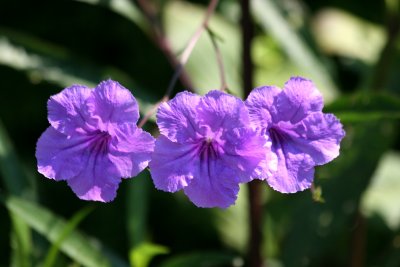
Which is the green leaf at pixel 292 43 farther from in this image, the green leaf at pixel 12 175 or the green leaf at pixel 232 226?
the green leaf at pixel 12 175

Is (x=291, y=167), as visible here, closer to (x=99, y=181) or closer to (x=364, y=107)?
(x=99, y=181)

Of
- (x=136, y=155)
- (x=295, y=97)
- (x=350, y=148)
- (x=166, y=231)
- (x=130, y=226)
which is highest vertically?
(x=295, y=97)

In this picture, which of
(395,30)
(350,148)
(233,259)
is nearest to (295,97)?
(233,259)

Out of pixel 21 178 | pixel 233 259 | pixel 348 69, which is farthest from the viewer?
pixel 348 69

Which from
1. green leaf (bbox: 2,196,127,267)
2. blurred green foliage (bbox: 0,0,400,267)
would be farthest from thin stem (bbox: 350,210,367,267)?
green leaf (bbox: 2,196,127,267)

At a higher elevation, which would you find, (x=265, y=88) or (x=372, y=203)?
(x=265, y=88)

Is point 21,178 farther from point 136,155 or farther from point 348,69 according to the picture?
point 348,69
